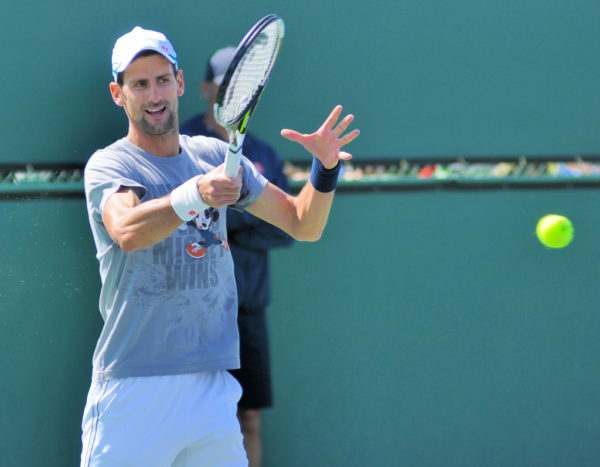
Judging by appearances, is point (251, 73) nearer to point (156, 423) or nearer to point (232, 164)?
point (232, 164)

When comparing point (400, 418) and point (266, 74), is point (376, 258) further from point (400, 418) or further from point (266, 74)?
point (266, 74)

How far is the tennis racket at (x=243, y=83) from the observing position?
2398 millimetres

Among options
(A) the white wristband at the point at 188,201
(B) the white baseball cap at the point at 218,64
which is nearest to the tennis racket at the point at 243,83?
(A) the white wristband at the point at 188,201

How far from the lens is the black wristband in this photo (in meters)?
2.78

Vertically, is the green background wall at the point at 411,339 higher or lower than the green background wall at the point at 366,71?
lower

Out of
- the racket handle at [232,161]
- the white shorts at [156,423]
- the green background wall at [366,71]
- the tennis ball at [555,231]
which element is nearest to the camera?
the racket handle at [232,161]

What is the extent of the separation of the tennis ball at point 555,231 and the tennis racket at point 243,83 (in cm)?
196

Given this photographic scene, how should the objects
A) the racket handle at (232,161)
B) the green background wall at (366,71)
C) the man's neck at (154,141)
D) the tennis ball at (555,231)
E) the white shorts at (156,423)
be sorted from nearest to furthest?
the racket handle at (232,161) → the white shorts at (156,423) → the man's neck at (154,141) → the green background wall at (366,71) → the tennis ball at (555,231)

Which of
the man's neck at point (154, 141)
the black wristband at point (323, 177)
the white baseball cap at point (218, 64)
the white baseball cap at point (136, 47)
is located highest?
the white baseball cap at point (218, 64)

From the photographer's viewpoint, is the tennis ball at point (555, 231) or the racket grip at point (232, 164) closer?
the racket grip at point (232, 164)

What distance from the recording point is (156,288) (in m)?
2.72

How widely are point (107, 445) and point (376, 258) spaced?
65.5 inches

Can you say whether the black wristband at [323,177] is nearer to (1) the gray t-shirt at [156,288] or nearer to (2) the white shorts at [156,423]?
(1) the gray t-shirt at [156,288]

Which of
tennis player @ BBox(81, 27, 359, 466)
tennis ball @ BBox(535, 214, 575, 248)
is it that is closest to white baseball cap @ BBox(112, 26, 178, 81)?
tennis player @ BBox(81, 27, 359, 466)
